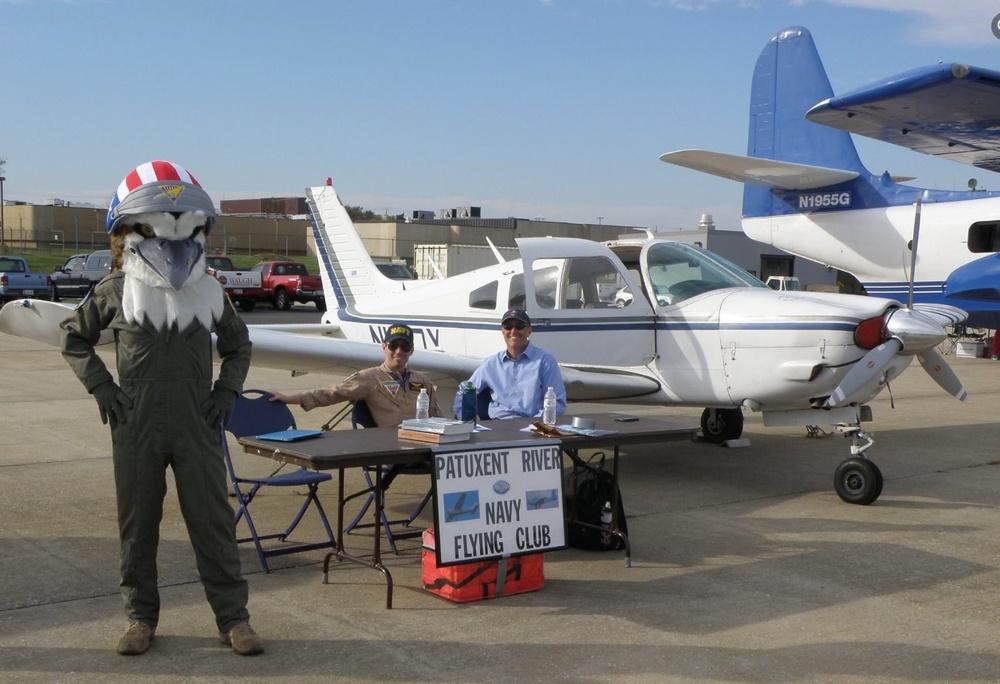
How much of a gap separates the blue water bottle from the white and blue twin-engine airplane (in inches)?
359

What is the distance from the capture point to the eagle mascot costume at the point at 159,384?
3.97 metres

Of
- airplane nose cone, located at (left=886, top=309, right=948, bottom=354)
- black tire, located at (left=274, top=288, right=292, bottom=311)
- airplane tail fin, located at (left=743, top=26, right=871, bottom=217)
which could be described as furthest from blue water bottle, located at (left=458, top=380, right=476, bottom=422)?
black tire, located at (left=274, top=288, right=292, bottom=311)

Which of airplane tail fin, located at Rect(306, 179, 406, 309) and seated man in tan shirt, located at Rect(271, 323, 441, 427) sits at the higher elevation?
airplane tail fin, located at Rect(306, 179, 406, 309)

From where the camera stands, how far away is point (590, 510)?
19.2 feet

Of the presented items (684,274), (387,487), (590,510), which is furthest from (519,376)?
(684,274)

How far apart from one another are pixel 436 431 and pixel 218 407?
118 centimetres

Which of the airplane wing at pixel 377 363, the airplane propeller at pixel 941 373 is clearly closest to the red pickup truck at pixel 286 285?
the airplane wing at pixel 377 363

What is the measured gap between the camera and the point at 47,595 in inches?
188

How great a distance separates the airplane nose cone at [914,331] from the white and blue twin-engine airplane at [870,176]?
20.6 ft

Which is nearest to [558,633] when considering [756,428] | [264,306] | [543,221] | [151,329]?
[151,329]

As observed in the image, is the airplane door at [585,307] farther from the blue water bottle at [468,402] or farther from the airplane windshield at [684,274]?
the blue water bottle at [468,402]

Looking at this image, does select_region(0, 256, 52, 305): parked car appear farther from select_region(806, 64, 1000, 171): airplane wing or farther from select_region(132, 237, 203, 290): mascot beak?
select_region(132, 237, 203, 290): mascot beak

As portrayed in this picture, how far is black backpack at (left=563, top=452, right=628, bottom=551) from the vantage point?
5824mm

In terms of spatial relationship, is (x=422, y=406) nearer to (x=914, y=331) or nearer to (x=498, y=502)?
(x=498, y=502)
